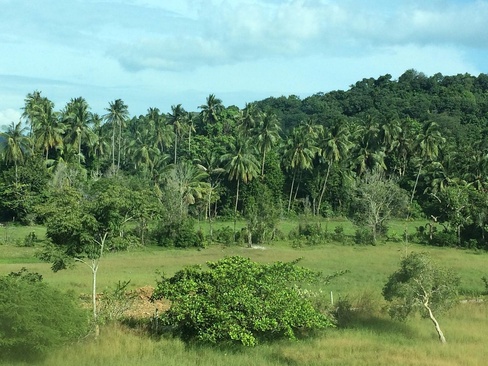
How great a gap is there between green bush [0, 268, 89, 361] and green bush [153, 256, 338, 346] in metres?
3.46

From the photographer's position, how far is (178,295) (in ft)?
63.5

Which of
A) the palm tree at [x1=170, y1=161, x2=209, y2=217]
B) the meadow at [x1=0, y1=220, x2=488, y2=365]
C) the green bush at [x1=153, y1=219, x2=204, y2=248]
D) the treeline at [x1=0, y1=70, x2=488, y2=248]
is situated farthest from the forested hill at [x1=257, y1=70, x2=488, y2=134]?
the meadow at [x1=0, y1=220, x2=488, y2=365]

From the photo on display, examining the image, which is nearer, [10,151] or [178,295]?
[178,295]

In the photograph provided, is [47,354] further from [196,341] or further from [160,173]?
[160,173]

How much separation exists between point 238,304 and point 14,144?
193 feet

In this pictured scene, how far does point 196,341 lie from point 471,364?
8.00m

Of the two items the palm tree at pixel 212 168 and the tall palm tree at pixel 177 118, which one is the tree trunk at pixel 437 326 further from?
the tall palm tree at pixel 177 118

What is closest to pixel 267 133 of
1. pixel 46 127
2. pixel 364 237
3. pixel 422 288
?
pixel 364 237

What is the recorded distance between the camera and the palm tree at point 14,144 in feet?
232

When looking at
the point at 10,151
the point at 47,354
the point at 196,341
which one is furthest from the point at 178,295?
the point at 10,151

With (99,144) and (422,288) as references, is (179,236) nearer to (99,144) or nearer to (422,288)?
(99,144)

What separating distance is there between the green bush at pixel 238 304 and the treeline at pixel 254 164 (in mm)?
38292

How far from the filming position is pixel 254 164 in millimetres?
76938

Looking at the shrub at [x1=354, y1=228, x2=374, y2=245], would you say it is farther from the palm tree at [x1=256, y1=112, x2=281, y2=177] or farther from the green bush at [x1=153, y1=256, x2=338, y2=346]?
the green bush at [x1=153, y1=256, x2=338, y2=346]
